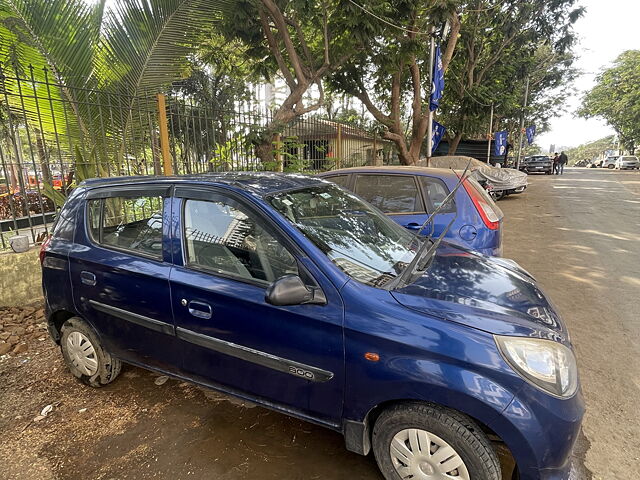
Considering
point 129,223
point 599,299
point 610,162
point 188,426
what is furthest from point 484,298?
point 610,162

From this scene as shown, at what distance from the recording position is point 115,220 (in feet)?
9.63

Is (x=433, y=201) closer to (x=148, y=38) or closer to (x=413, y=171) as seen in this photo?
(x=413, y=171)

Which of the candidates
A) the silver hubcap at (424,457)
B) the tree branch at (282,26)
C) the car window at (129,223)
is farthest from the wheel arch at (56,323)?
the tree branch at (282,26)

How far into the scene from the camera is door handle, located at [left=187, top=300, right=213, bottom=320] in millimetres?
2252

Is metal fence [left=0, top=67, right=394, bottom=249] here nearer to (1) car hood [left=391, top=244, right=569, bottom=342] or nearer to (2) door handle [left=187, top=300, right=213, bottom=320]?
(2) door handle [left=187, top=300, right=213, bottom=320]

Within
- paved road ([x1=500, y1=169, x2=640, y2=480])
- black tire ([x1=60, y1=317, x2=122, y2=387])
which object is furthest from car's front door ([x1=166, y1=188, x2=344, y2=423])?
paved road ([x1=500, y1=169, x2=640, y2=480])

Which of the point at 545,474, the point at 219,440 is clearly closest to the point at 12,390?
the point at 219,440

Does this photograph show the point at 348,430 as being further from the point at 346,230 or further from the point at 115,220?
the point at 115,220

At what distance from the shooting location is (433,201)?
169 inches

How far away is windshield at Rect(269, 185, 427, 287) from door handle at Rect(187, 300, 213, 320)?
2.33 ft

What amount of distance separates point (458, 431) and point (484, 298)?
2.21ft

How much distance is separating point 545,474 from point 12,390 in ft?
12.2

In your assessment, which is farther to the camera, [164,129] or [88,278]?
[164,129]

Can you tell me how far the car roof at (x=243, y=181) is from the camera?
2434 millimetres
